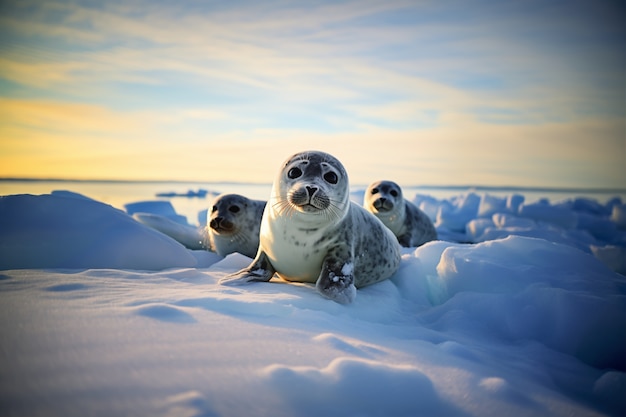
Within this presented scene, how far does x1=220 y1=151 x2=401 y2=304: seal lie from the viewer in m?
2.27

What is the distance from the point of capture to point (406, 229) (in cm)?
619

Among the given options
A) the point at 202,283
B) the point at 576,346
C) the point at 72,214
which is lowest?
the point at 576,346

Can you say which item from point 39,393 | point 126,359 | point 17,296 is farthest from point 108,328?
point 17,296

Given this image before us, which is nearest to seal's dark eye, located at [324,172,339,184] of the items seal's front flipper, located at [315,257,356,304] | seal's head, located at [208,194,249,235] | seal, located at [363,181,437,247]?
seal's front flipper, located at [315,257,356,304]

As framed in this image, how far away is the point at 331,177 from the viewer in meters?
2.45

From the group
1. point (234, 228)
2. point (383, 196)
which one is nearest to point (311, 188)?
point (234, 228)

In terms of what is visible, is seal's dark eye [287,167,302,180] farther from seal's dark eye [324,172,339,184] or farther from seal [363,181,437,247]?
seal [363,181,437,247]

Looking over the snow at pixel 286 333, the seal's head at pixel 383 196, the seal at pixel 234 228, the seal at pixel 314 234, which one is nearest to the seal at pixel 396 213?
the seal's head at pixel 383 196

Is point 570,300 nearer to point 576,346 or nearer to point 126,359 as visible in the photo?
point 576,346

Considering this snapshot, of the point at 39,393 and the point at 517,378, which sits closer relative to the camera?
the point at 39,393

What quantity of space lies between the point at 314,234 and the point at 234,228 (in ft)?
6.58

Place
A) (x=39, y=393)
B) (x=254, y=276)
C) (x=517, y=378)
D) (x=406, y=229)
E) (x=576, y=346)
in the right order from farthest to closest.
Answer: (x=406, y=229) → (x=254, y=276) → (x=576, y=346) → (x=517, y=378) → (x=39, y=393)

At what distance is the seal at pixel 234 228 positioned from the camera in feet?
13.9

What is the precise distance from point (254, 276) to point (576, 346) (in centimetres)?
185
